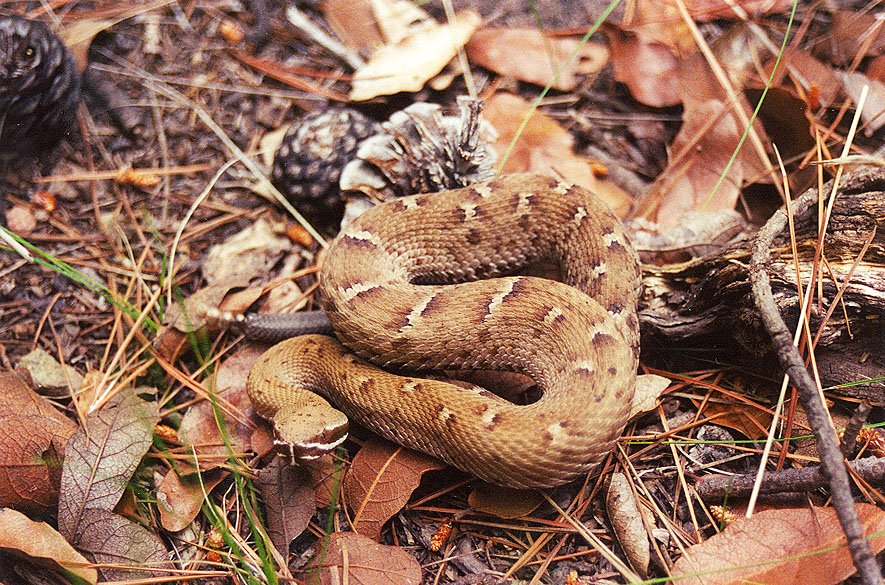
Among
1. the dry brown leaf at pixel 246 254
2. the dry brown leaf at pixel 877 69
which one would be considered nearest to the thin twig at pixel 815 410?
the dry brown leaf at pixel 877 69

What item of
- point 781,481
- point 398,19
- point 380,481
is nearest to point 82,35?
point 398,19

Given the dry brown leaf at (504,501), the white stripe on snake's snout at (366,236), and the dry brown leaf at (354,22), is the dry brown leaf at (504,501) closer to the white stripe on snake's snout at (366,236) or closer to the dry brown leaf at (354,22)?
the white stripe on snake's snout at (366,236)

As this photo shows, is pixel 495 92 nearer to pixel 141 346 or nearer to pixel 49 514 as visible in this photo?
pixel 141 346

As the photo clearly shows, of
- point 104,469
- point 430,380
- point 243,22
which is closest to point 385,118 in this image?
point 243,22

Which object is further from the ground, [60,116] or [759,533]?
[60,116]

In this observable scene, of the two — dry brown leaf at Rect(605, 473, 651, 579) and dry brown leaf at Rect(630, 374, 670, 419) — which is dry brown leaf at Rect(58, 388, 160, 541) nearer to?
dry brown leaf at Rect(605, 473, 651, 579)

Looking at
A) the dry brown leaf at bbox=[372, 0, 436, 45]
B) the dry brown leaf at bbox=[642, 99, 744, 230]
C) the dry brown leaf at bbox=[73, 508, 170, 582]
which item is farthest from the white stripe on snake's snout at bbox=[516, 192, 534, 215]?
the dry brown leaf at bbox=[73, 508, 170, 582]

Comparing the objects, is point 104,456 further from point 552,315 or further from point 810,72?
point 810,72
